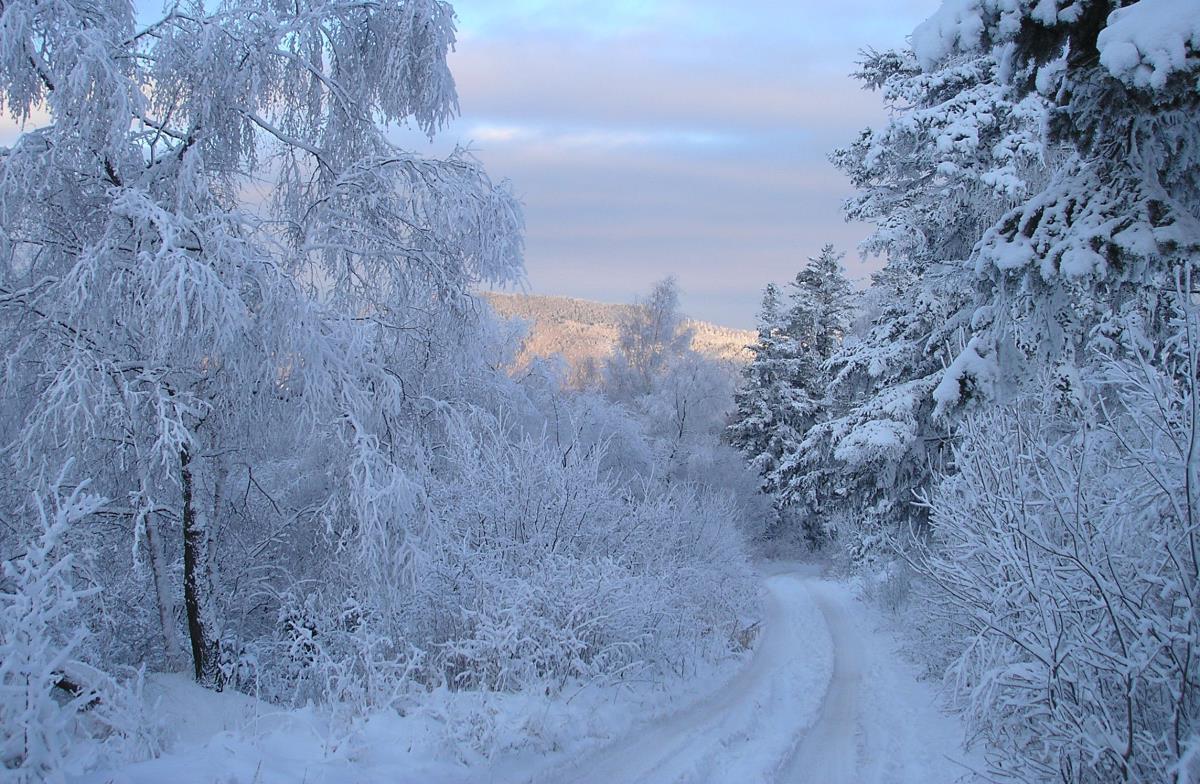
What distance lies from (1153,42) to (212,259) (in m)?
6.44

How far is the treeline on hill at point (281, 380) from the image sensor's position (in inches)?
231

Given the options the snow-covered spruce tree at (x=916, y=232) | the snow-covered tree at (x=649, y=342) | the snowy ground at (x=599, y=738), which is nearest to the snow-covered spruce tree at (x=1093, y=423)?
the snowy ground at (x=599, y=738)

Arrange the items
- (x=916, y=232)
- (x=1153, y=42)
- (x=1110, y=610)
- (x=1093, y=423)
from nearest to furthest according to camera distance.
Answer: (x=1153, y=42)
(x=1110, y=610)
(x=1093, y=423)
(x=916, y=232)

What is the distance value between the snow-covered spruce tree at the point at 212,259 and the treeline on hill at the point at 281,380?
3 cm

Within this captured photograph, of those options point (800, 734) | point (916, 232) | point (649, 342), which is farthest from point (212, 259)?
point (649, 342)

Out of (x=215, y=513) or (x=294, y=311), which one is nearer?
(x=294, y=311)

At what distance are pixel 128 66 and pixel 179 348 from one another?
2.65 metres

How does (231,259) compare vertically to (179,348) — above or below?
above

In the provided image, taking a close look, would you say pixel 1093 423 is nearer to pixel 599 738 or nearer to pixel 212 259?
pixel 599 738

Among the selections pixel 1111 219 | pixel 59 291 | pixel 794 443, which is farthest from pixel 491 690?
pixel 794 443

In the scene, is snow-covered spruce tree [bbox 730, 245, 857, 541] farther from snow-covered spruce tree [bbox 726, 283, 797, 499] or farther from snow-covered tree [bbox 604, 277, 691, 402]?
snow-covered tree [bbox 604, 277, 691, 402]

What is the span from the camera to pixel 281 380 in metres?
6.66

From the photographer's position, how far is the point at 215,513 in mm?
7723

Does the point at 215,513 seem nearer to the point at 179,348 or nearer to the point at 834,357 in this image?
the point at 179,348
